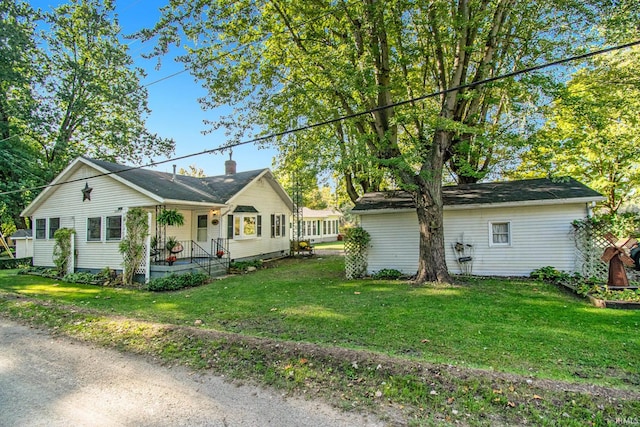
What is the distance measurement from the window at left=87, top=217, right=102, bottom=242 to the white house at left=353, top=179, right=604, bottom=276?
10.7 metres

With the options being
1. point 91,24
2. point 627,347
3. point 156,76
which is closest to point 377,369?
point 627,347

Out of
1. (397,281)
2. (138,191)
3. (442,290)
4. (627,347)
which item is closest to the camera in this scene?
(627,347)

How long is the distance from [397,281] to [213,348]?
283 inches

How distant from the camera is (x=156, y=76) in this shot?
10.8m

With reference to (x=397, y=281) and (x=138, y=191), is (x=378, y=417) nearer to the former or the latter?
(x=397, y=281)

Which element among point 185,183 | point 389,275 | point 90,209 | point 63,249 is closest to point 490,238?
point 389,275

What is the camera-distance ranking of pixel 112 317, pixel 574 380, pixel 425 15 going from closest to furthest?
pixel 574 380 → pixel 112 317 → pixel 425 15

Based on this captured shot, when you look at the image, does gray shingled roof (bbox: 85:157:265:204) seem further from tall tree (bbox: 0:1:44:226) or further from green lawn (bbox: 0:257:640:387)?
tall tree (bbox: 0:1:44:226)

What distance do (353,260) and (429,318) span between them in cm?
576

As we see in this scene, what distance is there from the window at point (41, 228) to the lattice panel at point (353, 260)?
48.3 feet

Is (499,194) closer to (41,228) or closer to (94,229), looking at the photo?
(94,229)

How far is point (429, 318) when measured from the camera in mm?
6023

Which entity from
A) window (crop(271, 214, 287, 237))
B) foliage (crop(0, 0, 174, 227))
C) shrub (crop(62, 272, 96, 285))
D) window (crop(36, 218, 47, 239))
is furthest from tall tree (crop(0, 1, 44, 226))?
window (crop(271, 214, 287, 237))

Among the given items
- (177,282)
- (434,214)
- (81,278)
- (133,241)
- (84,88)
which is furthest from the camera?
(84,88)
